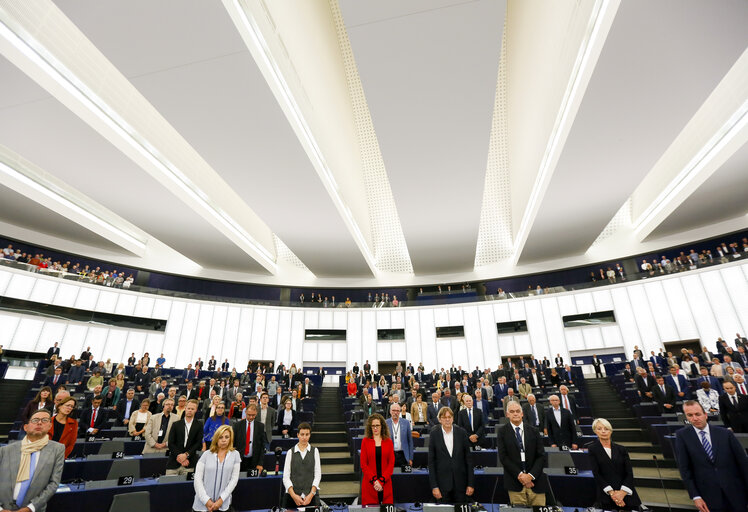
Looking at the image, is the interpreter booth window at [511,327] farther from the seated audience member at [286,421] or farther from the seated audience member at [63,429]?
the seated audience member at [63,429]

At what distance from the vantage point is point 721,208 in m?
15.0

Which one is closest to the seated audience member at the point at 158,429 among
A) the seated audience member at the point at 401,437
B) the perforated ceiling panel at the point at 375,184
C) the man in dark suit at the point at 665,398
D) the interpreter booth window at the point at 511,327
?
the seated audience member at the point at 401,437

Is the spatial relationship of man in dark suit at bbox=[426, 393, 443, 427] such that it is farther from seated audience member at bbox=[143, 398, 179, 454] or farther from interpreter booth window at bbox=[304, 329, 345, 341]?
interpreter booth window at bbox=[304, 329, 345, 341]

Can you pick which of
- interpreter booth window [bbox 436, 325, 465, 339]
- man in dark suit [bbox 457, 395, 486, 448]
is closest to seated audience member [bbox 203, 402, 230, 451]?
man in dark suit [bbox 457, 395, 486, 448]

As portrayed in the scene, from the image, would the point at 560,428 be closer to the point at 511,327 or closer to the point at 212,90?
the point at 212,90

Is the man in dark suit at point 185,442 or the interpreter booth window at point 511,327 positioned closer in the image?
the man in dark suit at point 185,442

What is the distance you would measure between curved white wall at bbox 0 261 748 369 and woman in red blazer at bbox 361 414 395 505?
17005 millimetres

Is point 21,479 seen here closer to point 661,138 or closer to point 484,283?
point 661,138

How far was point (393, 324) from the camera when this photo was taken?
21.6 metres

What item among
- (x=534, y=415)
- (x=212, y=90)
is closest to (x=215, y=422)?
(x=534, y=415)

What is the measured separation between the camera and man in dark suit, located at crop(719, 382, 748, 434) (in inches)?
228

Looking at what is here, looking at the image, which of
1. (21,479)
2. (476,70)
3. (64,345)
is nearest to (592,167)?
(476,70)

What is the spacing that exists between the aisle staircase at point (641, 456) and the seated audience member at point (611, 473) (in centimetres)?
28

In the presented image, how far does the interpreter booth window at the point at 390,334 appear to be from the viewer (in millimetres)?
21422
